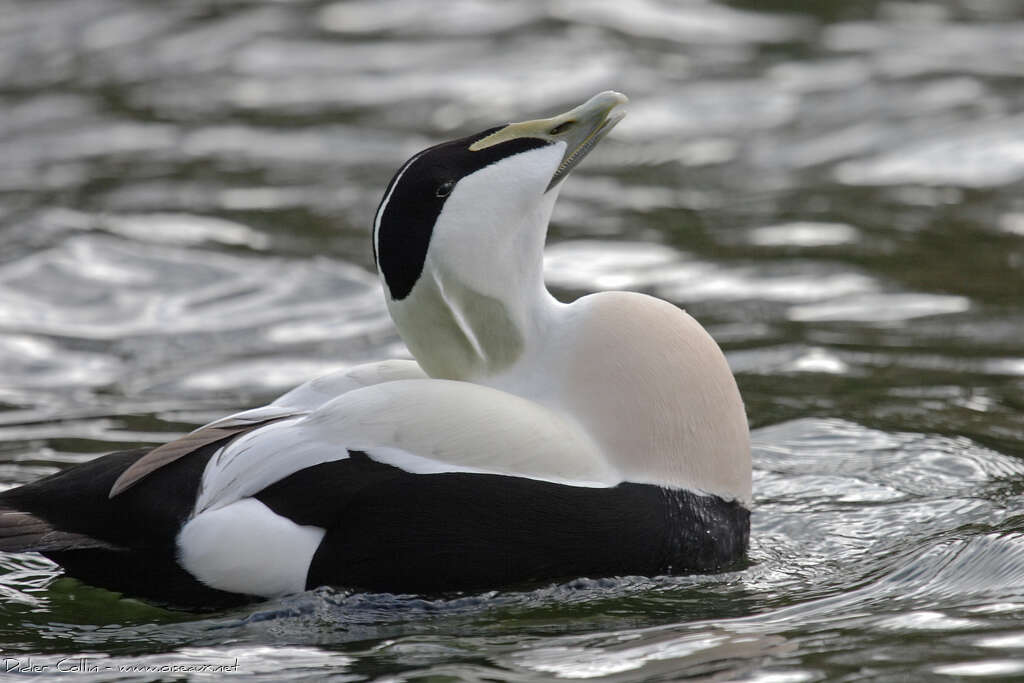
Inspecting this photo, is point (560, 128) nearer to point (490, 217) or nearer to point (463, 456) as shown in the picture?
point (490, 217)

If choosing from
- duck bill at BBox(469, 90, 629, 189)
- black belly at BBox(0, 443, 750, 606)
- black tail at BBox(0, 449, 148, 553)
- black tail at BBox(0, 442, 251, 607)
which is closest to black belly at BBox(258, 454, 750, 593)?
black belly at BBox(0, 443, 750, 606)

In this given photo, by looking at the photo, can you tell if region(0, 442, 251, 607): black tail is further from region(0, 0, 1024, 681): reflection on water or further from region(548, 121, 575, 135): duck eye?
region(548, 121, 575, 135): duck eye

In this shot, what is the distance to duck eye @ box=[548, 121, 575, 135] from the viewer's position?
141 inches

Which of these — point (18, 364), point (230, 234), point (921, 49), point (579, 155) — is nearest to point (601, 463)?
point (579, 155)

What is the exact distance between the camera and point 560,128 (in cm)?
358

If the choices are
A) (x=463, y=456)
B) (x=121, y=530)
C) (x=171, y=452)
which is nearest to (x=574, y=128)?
(x=463, y=456)

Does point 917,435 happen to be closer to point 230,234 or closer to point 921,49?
point 230,234

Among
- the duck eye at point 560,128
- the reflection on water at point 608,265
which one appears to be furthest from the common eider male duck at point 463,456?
the reflection on water at point 608,265

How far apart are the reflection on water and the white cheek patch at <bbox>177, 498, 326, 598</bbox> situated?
0.22ft

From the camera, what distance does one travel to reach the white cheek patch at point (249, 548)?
3250mm

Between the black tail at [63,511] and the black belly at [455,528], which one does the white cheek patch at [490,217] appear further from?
the black tail at [63,511]

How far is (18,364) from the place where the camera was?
18.7ft

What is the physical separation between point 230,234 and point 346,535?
4.13 metres

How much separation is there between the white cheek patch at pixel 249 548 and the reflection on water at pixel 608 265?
7 centimetres
